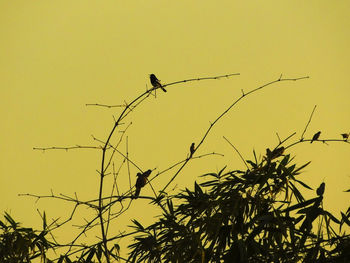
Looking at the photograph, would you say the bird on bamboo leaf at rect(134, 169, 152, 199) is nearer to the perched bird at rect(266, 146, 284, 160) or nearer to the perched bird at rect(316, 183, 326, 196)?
the perched bird at rect(266, 146, 284, 160)

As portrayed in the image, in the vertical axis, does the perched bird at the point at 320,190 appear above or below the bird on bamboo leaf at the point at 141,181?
below

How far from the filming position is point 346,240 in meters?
4.43

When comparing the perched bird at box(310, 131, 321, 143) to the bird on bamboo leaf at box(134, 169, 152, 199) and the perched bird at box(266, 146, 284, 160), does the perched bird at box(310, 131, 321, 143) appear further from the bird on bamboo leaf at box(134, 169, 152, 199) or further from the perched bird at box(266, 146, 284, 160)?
the bird on bamboo leaf at box(134, 169, 152, 199)

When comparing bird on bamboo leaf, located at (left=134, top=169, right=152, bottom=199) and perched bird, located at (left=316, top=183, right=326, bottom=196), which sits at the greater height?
bird on bamboo leaf, located at (left=134, top=169, right=152, bottom=199)

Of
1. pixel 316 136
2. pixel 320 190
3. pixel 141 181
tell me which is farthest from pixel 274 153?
pixel 141 181

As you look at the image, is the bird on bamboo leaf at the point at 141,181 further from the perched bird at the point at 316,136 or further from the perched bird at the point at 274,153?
the perched bird at the point at 316,136

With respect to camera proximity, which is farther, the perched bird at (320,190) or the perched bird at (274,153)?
the perched bird at (274,153)

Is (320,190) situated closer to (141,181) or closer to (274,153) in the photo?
(274,153)

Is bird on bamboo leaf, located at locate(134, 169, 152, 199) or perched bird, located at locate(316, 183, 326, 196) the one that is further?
Result: bird on bamboo leaf, located at locate(134, 169, 152, 199)

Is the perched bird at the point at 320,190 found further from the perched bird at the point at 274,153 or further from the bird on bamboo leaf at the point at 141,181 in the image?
the bird on bamboo leaf at the point at 141,181

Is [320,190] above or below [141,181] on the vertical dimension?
below

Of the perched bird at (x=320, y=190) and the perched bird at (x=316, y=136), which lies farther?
the perched bird at (x=316, y=136)

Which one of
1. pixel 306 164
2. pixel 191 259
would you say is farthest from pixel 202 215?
pixel 306 164

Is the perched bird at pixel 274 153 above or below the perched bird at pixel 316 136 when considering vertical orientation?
below
